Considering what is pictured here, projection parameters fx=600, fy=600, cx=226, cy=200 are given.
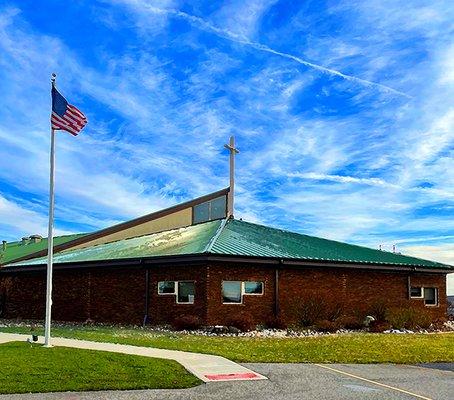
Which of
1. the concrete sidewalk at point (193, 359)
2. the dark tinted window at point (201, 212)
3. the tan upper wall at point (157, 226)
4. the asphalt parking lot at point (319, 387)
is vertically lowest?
the asphalt parking lot at point (319, 387)

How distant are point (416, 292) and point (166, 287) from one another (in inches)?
519

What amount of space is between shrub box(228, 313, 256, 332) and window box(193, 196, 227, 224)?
1242 centimetres

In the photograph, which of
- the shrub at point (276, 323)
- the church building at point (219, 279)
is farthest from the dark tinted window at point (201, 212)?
the shrub at point (276, 323)

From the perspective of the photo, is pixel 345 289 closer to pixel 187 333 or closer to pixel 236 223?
pixel 236 223

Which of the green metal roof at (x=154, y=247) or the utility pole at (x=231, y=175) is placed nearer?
the green metal roof at (x=154, y=247)

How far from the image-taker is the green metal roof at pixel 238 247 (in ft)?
85.7

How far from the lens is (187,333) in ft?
74.1

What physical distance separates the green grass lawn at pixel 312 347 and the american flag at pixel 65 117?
6436mm

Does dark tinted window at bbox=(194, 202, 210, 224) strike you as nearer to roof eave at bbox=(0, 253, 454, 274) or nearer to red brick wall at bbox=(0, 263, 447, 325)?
red brick wall at bbox=(0, 263, 447, 325)

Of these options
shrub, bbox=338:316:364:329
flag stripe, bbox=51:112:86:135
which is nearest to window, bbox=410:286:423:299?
shrub, bbox=338:316:364:329

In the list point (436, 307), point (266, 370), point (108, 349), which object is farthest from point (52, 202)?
point (436, 307)

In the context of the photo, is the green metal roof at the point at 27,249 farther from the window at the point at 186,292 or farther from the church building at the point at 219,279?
the window at the point at 186,292

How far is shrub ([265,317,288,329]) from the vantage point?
24.6 m

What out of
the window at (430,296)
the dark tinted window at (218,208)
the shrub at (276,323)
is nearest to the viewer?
the shrub at (276,323)
